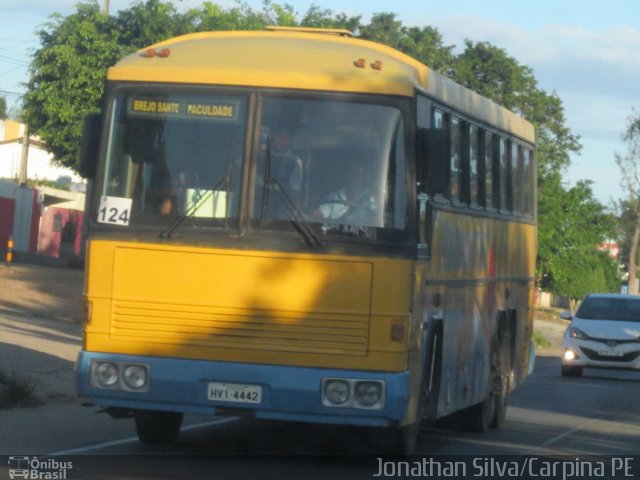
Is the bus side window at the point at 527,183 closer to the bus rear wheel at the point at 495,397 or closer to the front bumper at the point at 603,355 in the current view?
Result: the bus rear wheel at the point at 495,397

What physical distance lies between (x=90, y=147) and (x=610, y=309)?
18621mm

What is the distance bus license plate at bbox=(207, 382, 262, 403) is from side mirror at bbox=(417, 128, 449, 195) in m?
2.00

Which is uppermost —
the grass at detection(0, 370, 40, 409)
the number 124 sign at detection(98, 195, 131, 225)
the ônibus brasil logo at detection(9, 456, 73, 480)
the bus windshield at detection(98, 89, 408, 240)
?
the bus windshield at detection(98, 89, 408, 240)

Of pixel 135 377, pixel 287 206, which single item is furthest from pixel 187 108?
pixel 135 377

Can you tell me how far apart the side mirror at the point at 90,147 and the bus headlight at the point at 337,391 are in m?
2.47

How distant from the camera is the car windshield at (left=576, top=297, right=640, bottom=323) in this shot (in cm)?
2702

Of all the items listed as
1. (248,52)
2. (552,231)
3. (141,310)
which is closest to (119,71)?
(248,52)

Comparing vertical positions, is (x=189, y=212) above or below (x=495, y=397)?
above

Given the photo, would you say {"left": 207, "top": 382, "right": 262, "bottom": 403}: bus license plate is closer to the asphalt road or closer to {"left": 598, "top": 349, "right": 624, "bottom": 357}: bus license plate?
the asphalt road

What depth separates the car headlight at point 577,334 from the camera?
26.0 m

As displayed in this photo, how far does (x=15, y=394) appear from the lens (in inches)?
546

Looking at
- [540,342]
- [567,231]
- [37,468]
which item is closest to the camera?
[37,468]

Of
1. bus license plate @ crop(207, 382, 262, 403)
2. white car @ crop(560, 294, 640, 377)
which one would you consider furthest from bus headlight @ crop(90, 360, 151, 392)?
white car @ crop(560, 294, 640, 377)

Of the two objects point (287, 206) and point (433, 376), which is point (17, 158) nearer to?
point (433, 376)
